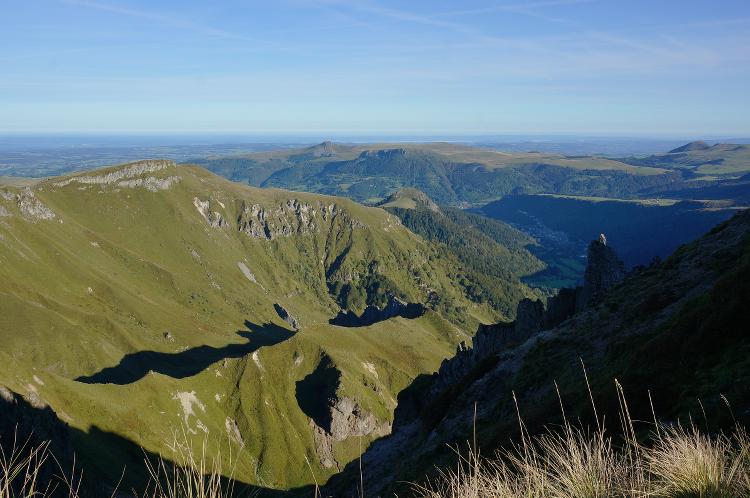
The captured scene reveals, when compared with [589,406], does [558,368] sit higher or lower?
lower

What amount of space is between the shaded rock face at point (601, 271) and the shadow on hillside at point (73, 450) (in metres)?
52.1

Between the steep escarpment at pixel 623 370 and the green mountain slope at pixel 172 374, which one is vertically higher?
the steep escarpment at pixel 623 370

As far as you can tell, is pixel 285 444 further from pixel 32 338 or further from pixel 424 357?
pixel 32 338

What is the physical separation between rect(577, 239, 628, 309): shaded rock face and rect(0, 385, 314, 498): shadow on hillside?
5213 cm

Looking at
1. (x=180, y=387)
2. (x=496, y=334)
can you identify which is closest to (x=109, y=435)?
(x=180, y=387)

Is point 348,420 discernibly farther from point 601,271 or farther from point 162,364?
point 601,271

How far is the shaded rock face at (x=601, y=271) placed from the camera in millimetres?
67125

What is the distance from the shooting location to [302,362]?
131875 mm

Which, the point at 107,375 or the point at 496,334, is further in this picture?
the point at 107,375

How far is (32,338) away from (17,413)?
305ft

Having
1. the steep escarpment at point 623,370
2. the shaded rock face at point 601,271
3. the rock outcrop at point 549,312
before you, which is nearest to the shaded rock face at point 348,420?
the rock outcrop at point 549,312

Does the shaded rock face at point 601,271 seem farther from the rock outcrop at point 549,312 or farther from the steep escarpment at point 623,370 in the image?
the steep escarpment at point 623,370

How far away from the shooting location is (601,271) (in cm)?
6850

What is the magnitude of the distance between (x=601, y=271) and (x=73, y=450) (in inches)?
3674
